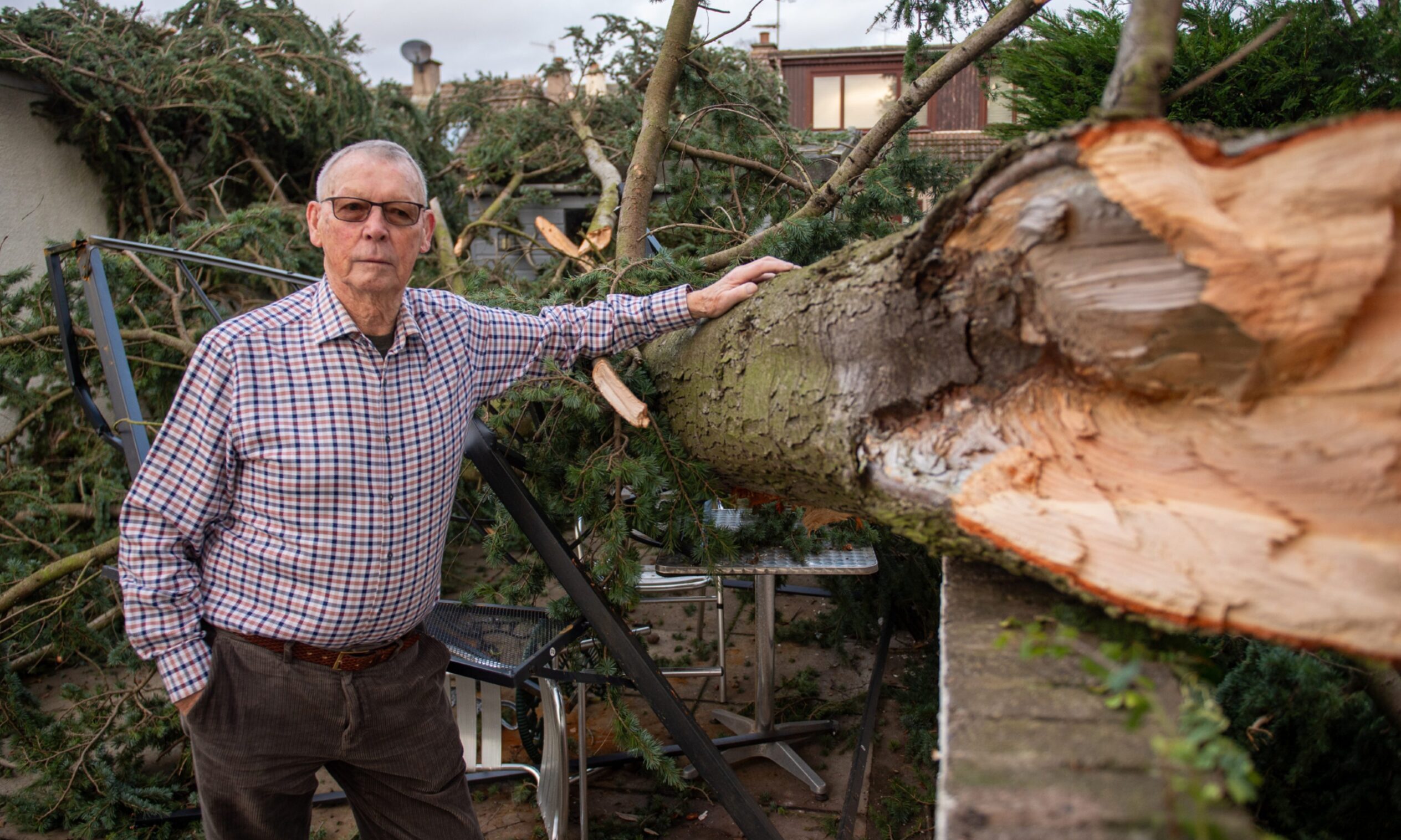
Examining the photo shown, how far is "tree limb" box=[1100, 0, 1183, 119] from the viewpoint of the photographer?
4.55 ft

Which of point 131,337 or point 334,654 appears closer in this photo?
point 334,654

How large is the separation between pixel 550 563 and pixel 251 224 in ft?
10.6

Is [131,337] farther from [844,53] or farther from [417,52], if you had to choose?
[844,53]

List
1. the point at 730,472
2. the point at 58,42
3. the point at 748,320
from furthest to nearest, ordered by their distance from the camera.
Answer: the point at 58,42, the point at 730,472, the point at 748,320

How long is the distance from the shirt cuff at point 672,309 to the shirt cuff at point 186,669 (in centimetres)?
131

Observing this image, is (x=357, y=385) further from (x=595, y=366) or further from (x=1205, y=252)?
(x=1205, y=252)

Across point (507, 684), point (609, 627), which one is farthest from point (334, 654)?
point (609, 627)

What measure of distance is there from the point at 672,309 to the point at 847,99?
1316cm

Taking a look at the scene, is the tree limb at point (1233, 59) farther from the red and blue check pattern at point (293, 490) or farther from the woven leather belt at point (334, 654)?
the woven leather belt at point (334, 654)

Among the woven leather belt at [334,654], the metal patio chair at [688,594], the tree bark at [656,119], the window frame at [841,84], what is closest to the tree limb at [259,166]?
the tree bark at [656,119]

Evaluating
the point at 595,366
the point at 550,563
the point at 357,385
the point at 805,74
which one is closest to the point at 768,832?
the point at 550,563

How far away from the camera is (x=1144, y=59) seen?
4.65 ft

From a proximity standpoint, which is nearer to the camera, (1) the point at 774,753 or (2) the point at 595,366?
(2) the point at 595,366

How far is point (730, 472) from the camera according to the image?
2.30m
